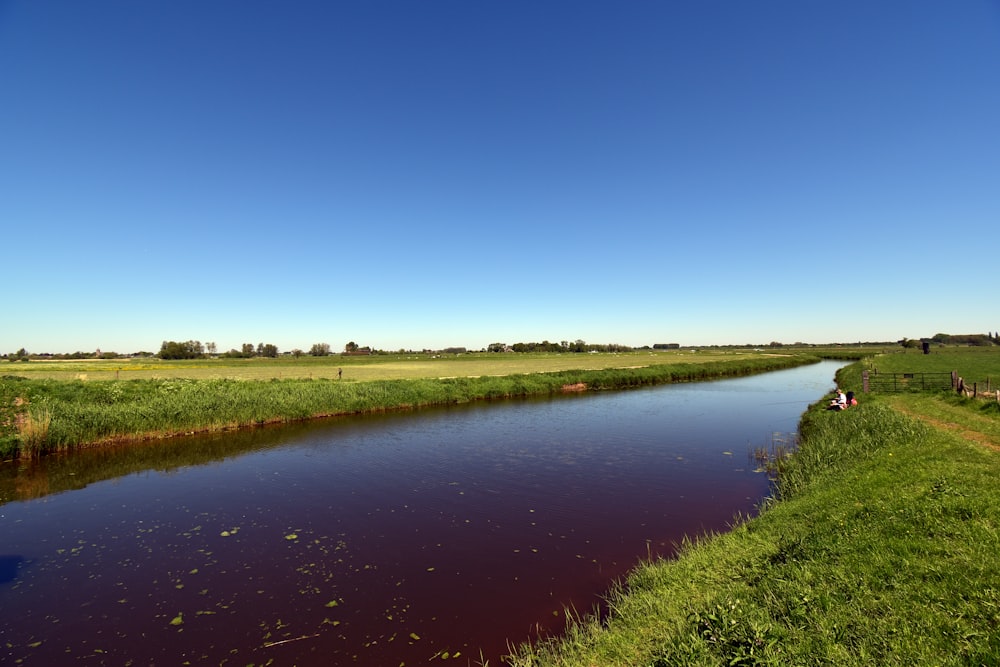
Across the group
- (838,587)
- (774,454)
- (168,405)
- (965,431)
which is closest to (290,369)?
(168,405)

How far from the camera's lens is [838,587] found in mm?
6562

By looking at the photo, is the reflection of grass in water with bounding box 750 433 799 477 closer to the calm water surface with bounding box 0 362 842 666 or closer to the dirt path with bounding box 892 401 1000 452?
the calm water surface with bounding box 0 362 842 666

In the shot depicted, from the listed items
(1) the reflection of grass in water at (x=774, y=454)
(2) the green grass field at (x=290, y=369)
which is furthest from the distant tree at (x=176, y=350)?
(1) the reflection of grass in water at (x=774, y=454)

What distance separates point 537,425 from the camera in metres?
30.8

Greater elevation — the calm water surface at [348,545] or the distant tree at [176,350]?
the distant tree at [176,350]

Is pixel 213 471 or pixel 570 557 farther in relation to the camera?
pixel 213 471

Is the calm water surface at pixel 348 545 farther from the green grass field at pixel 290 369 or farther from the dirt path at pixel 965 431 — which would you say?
the green grass field at pixel 290 369

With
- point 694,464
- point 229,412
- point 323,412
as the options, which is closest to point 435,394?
point 323,412

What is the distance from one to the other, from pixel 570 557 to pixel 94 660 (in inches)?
382

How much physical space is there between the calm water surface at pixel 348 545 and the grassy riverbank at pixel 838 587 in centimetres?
199

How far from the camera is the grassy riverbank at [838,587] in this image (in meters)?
5.25

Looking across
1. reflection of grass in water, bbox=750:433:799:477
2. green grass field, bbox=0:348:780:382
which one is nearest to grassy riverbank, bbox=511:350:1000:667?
reflection of grass in water, bbox=750:433:799:477

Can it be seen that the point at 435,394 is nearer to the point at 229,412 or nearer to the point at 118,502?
the point at 229,412

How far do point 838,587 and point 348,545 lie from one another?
11196 mm
